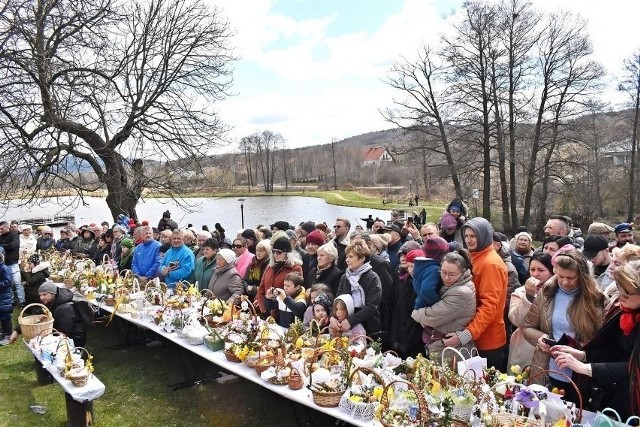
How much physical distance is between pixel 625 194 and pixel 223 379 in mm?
24697

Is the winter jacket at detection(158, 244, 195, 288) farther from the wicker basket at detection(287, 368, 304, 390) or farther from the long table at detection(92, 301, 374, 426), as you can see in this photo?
the wicker basket at detection(287, 368, 304, 390)

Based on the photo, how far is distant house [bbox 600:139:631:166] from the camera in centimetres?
2397

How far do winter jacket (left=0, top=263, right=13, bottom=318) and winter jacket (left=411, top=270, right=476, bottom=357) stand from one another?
20.5 feet

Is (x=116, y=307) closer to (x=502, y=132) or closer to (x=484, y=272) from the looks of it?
(x=484, y=272)

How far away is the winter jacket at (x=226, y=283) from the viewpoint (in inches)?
225

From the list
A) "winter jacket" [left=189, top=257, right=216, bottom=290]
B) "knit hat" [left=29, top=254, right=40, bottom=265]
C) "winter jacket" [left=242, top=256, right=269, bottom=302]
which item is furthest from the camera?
"knit hat" [left=29, top=254, right=40, bottom=265]

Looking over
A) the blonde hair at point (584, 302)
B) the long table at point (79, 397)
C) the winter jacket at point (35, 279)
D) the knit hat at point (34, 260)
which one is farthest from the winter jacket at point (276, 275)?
the knit hat at point (34, 260)

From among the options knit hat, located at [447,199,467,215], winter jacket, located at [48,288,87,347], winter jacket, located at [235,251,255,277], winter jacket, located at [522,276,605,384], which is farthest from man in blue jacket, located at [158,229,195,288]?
winter jacket, located at [522,276,605,384]

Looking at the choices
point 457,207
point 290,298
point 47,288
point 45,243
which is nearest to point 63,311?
point 47,288

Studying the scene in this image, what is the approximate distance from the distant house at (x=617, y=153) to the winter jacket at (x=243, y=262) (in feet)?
76.9

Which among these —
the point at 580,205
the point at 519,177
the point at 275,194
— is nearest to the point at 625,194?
the point at 580,205

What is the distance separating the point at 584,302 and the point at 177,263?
5246 mm

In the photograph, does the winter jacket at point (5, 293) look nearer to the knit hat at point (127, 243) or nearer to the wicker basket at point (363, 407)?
the knit hat at point (127, 243)

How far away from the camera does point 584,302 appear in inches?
122
